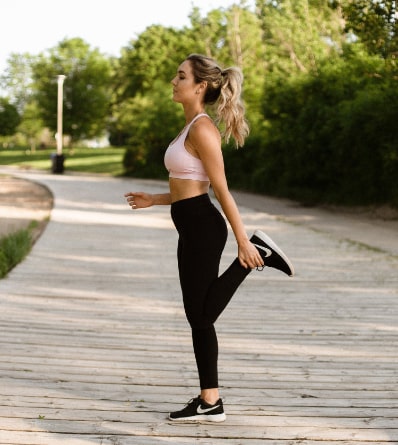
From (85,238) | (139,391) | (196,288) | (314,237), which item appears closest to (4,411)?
(139,391)

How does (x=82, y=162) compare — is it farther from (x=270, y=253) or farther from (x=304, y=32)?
(x=270, y=253)

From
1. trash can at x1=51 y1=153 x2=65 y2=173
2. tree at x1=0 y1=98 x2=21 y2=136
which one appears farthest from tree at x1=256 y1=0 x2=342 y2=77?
tree at x1=0 y1=98 x2=21 y2=136

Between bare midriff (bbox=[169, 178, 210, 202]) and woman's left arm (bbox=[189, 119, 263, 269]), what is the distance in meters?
0.08

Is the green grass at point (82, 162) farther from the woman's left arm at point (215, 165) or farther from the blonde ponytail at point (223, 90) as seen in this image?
the woman's left arm at point (215, 165)

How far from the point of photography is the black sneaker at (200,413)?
3816 mm

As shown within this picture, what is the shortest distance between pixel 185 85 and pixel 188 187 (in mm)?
485

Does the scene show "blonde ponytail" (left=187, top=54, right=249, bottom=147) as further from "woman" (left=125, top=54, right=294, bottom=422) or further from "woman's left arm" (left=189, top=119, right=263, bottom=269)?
"woman's left arm" (left=189, top=119, right=263, bottom=269)

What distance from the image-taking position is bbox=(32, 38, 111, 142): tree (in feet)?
209

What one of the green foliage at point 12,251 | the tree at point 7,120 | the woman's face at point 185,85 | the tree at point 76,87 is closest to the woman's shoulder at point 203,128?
the woman's face at point 185,85

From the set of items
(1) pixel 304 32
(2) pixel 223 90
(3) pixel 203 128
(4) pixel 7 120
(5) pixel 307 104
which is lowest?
(4) pixel 7 120

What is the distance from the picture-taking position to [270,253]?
3.69 metres

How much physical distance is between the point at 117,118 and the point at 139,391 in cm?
6931

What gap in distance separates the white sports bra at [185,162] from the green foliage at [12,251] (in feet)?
18.8

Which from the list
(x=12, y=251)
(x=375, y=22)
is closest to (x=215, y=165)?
(x=12, y=251)
